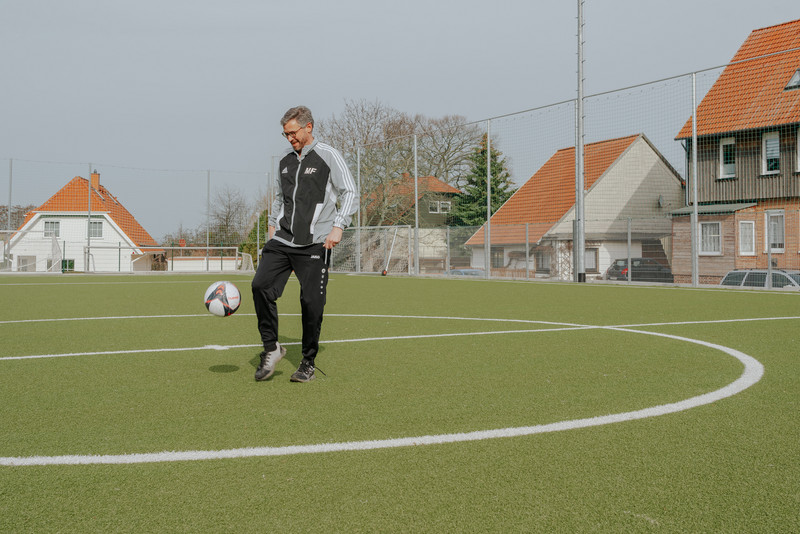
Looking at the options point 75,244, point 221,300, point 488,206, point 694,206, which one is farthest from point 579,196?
point 75,244

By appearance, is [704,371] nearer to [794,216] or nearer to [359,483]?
[359,483]

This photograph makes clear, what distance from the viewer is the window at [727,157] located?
19844 mm

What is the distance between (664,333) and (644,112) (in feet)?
40.3

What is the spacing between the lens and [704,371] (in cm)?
451

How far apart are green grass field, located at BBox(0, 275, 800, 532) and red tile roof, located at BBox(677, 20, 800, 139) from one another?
40.4ft

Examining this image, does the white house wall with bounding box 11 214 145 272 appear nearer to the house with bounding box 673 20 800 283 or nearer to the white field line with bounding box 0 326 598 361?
the house with bounding box 673 20 800 283

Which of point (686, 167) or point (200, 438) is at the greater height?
point (686, 167)

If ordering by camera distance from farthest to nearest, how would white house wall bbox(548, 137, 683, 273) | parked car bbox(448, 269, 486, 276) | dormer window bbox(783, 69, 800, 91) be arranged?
parked car bbox(448, 269, 486, 276) < dormer window bbox(783, 69, 800, 91) < white house wall bbox(548, 137, 683, 273)

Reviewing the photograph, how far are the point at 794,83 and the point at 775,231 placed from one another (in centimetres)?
552

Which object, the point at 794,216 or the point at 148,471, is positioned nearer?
the point at 148,471

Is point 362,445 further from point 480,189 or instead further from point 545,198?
point 480,189

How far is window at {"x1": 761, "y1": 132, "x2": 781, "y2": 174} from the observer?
21.6m

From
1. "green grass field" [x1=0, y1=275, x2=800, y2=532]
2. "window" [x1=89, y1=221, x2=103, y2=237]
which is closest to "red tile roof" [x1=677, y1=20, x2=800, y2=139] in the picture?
"green grass field" [x1=0, y1=275, x2=800, y2=532]

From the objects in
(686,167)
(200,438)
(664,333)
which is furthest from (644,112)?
(200,438)
